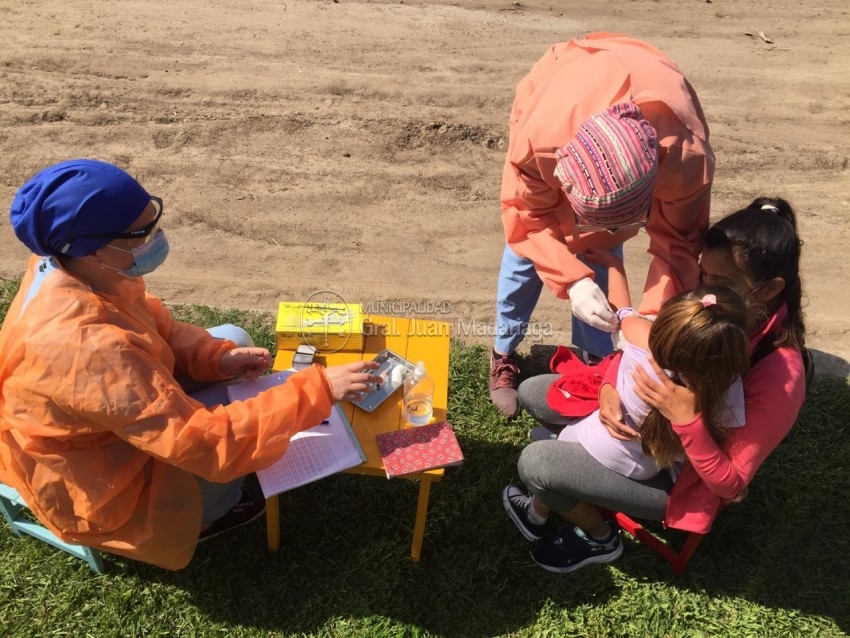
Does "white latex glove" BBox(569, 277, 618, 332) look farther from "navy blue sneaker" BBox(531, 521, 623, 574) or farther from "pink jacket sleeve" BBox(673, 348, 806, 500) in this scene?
"navy blue sneaker" BBox(531, 521, 623, 574)

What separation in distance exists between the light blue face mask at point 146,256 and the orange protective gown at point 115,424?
123mm

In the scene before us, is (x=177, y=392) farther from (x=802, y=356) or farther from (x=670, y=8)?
(x=670, y=8)

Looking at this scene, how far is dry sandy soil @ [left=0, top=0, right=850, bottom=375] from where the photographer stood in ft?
16.4

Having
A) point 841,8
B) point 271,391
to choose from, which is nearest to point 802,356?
point 271,391

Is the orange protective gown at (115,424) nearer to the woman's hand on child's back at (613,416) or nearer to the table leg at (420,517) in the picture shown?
the table leg at (420,517)

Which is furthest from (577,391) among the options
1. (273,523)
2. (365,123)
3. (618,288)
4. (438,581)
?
(365,123)

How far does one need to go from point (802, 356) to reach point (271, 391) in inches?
84.6

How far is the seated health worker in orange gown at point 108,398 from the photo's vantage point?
2.31 meters

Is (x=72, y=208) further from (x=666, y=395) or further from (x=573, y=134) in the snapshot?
(x=666, y=395)

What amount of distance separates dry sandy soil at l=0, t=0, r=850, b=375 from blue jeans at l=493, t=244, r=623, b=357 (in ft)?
1.84

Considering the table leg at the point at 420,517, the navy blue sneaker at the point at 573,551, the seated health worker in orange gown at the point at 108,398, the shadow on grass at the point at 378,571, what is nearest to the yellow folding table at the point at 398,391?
the table leg at the point at 420,517

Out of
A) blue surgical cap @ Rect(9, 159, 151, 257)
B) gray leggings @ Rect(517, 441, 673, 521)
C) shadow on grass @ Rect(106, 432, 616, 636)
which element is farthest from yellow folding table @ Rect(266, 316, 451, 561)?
blue surgical cap @ Rect(9, 159, 151, 257)

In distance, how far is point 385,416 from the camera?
312 cm

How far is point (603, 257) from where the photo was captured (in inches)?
135
